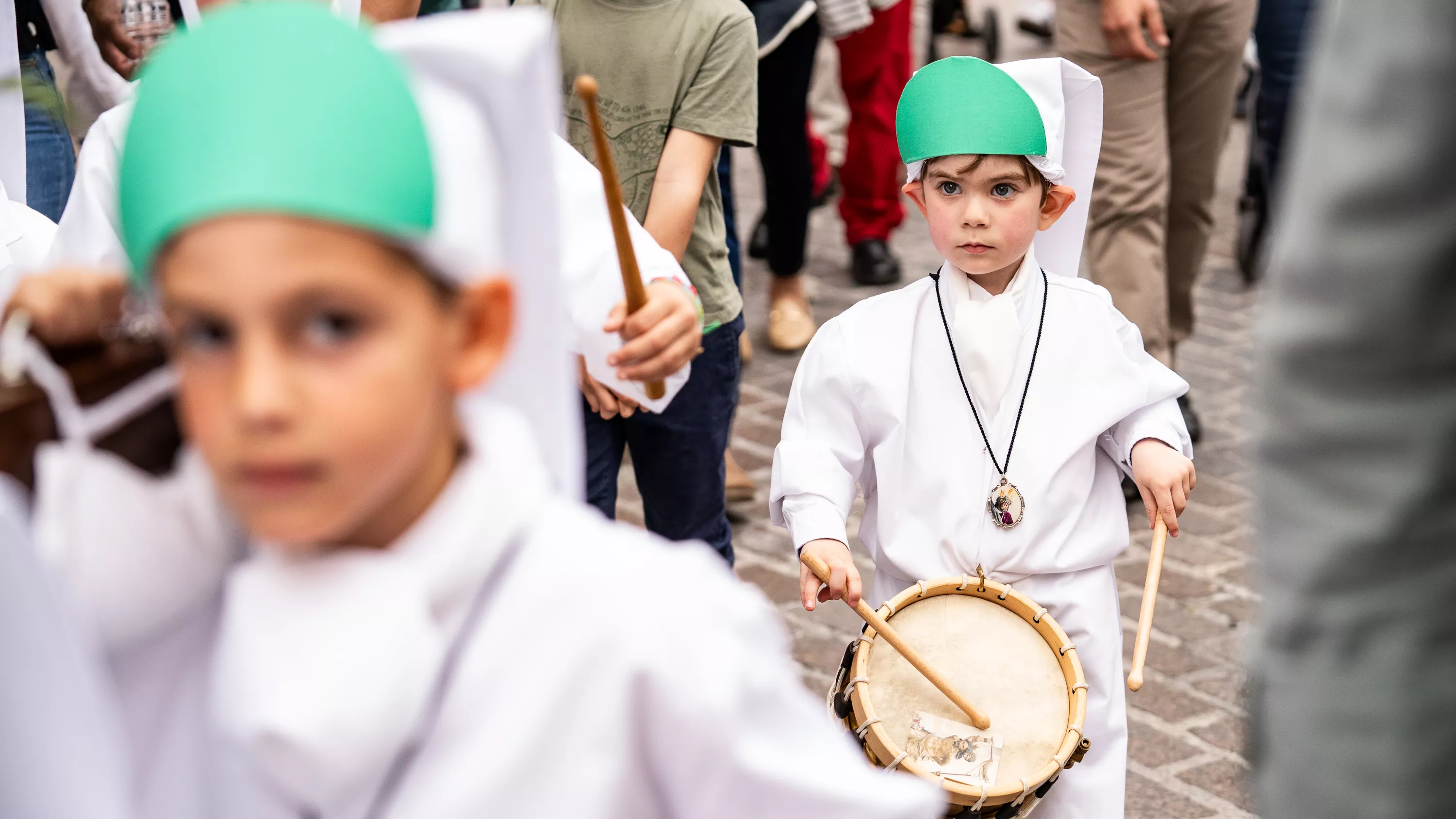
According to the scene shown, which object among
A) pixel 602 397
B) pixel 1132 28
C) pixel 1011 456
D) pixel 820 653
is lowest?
pixel 820 653

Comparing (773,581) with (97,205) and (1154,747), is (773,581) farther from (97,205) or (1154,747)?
(97,205)

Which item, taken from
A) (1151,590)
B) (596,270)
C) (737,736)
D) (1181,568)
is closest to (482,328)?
(737,736)

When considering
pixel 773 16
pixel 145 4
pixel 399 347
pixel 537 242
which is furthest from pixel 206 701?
pixel 773 16

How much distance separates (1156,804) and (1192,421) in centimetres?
201

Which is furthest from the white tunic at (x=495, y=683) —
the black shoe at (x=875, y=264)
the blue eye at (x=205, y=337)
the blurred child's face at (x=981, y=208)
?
the black shoe at (x=875, y=264)

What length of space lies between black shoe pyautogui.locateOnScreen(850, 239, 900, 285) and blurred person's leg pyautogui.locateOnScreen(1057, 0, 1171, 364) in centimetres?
178

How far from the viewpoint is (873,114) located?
6.54 m

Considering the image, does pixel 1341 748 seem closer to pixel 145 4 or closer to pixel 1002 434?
pixel 1002 434

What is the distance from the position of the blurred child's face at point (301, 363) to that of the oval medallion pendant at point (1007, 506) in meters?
1.75

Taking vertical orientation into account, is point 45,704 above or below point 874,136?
above

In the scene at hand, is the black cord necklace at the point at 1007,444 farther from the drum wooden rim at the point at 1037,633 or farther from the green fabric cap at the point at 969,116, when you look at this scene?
the green fabric cap at the point at 969,116

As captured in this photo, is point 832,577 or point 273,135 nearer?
point 273,135

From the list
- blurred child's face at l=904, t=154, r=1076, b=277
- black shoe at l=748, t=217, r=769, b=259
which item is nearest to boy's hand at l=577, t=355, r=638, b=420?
blurred child's face at l=904, t=154, r=1076, b=277

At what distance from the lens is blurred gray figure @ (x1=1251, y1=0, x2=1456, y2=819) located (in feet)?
2.95
